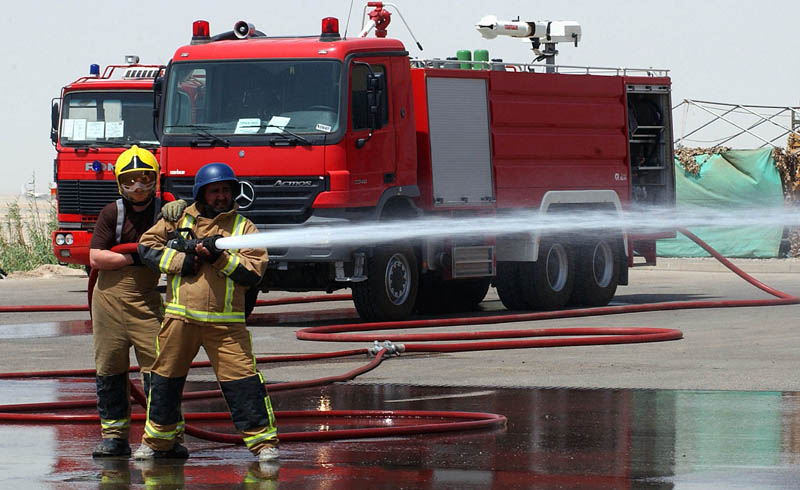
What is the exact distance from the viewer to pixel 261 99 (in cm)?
1545

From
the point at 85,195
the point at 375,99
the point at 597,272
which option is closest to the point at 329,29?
the point at 375,99

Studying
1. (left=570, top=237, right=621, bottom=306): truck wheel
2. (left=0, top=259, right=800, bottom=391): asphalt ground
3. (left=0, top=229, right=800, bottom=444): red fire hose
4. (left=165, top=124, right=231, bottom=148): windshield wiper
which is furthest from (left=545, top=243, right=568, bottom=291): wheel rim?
(left=165, top=124, right=231, bottom=148): windshield wiper

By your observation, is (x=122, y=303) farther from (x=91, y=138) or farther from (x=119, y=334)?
(x=91, y=138)

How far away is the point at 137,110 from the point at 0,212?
57.3 meters

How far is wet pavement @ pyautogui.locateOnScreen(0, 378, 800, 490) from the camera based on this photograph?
22.3 ft

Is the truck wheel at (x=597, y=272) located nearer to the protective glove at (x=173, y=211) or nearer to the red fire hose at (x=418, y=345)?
the red fire hose at (x=418, y=345)

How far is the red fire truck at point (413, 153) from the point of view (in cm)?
1537

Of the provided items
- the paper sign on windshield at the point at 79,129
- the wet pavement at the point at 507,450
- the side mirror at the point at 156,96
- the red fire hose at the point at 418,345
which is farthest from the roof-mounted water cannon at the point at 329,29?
the wet pavement at the point at 507,450

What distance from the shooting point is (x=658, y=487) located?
6547mm

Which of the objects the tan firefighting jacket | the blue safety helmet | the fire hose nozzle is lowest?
the tan firefighting jacket

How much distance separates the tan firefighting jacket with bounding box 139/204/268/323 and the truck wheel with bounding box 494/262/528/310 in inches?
Result: 421

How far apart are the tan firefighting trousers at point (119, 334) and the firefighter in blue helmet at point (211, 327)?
309mm

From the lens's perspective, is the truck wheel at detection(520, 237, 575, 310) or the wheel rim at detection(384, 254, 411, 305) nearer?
the wheel rim at detection(384, 254, 411, 305)

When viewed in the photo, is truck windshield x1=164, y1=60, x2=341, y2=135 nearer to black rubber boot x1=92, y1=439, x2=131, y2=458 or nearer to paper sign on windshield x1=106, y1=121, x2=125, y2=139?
paper sign on windshield x1=106, y1=121, x2=125, y2=139
